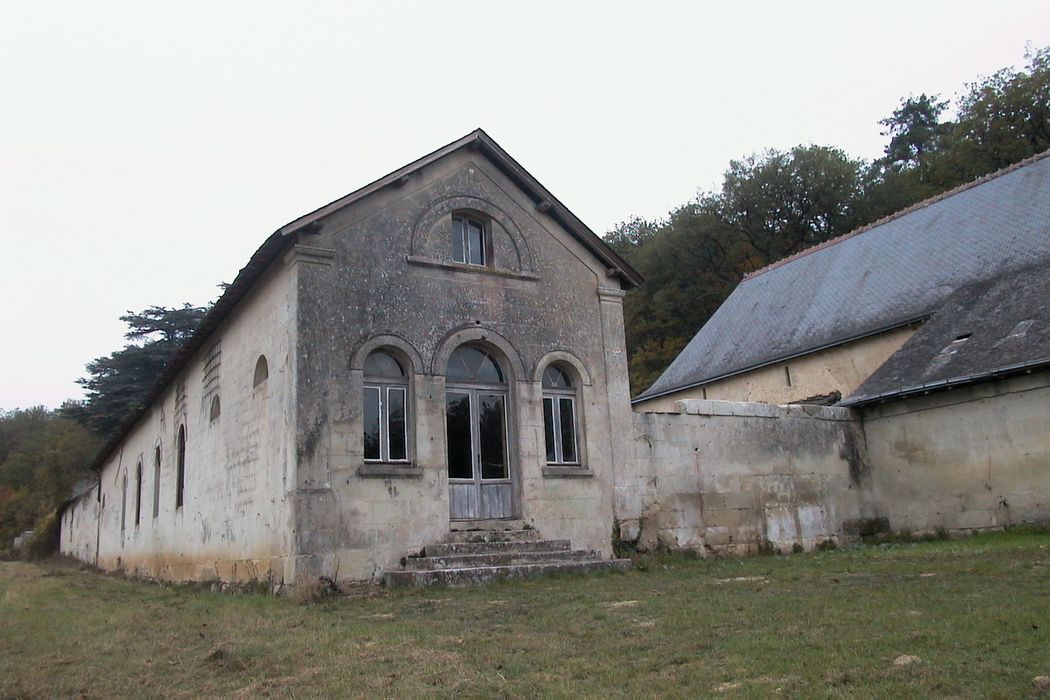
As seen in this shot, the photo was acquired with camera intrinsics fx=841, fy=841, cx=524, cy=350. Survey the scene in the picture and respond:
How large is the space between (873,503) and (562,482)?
7.08m

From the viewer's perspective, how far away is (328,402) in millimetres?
12094

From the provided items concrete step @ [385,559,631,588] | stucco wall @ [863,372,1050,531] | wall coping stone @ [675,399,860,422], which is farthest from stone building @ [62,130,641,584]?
stucco wall @ [863,372,1050,531]

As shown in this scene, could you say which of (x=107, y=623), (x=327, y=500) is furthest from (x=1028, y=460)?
(x=107, y=623)

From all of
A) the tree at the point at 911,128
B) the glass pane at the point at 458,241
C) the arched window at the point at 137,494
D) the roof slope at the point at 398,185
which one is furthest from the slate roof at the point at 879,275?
the tree at the point at 911,128

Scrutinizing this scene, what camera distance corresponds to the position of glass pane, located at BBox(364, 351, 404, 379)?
12781mm

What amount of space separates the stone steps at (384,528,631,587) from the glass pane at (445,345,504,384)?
7.69ft

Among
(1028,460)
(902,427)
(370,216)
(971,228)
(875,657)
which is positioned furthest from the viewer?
(971,228)

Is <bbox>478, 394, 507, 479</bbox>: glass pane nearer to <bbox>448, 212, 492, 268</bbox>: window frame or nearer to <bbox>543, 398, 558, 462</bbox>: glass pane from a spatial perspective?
<bbox>543, 398, 558, 462</bbox>: glass pane

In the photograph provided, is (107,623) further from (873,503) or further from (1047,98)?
(1047,98)

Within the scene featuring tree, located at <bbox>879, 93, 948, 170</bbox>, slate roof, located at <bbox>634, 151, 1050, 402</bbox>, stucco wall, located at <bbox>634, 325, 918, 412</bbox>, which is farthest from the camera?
tree, located at <bbox>879, 93, 948, 170</bbox>

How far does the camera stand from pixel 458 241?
1428 centimetres

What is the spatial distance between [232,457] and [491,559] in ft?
18.4

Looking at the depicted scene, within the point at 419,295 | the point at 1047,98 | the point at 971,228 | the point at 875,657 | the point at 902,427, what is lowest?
the point at 875,657

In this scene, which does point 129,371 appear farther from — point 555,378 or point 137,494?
point 555,378
